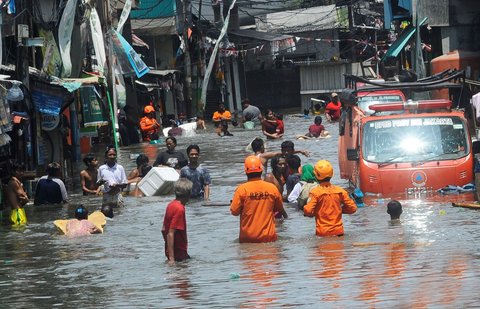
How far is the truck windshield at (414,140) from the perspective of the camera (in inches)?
692

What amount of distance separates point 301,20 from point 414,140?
4072cm

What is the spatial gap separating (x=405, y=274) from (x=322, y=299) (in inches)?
55.3

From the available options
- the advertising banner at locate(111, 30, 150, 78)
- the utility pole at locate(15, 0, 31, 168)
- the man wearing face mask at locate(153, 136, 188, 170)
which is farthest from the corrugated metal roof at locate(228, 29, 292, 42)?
the man wearing face mask at locate(153, 136, 188, 170)

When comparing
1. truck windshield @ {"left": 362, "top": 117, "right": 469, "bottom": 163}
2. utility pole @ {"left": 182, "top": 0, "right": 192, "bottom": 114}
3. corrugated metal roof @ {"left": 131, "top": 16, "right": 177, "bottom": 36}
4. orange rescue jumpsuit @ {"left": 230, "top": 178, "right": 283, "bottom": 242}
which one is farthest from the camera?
corrugated metal roof @ {"left": 131, "top": 16, "right": 177, "bottom": 36}

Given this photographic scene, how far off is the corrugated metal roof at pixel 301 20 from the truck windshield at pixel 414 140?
3811cm

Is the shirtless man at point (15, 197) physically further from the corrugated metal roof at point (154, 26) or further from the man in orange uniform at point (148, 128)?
the corrugated metal roof at point (154, 26)

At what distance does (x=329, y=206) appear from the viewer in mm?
12953

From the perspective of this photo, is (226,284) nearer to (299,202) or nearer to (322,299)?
(322,299)

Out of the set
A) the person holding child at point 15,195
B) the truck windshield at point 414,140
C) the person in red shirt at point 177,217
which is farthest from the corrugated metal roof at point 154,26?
the person in red shirt at point 177,217

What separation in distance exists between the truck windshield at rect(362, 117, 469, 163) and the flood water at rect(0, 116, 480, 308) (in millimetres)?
882

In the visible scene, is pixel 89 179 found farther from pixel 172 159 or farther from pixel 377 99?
pixel 377 99

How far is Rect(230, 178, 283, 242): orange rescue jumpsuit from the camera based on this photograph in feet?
41.8

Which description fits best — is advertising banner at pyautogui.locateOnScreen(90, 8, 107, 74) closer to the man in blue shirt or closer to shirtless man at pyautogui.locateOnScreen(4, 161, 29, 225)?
the man in blue shirt

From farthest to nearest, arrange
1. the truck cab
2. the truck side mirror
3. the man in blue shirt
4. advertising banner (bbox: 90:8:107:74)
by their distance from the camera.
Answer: advertising banner (bbox: 90:8:107:74) < the man in blue shirt < the truck side mirror < the truck cab
